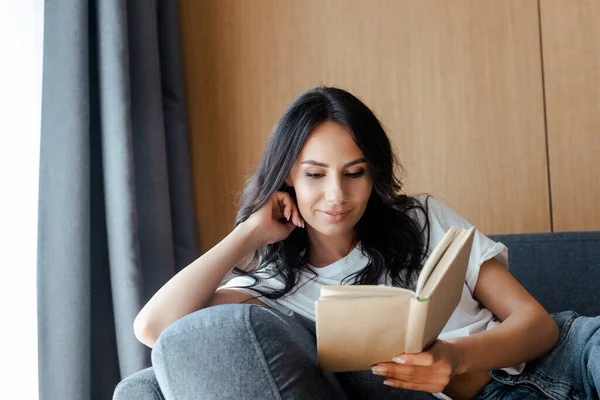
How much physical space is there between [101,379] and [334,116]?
3.91 feet

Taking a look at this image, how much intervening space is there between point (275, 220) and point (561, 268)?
842mm

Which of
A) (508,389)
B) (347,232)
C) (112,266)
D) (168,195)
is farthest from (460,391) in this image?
(168,195)

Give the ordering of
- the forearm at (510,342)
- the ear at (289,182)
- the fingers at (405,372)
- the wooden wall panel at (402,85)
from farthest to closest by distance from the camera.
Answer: the wooden wall panel at (402,85) → the ear at (289,182) → the forearm at (510,342) → the fingers at (405,372)

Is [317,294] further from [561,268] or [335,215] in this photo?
[561,268]

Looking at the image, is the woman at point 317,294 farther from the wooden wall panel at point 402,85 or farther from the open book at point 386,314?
the wooden wall panel at point 402,85

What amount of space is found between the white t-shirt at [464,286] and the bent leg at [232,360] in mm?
594

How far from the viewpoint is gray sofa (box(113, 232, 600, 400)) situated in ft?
5.95

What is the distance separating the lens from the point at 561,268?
73.0 inches

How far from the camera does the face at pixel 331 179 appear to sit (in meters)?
1.53

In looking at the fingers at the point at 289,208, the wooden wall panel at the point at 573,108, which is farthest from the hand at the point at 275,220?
the wooden wall panel at the point at 573,108

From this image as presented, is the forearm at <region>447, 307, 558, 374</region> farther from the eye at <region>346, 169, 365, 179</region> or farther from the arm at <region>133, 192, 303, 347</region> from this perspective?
the arm at <region>133, 192, 303, 347</region>

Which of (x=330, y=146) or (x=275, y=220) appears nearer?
(x=330, y=146)

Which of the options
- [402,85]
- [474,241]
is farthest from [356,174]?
[402,85]

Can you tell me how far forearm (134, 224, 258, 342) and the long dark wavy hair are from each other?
135mm
